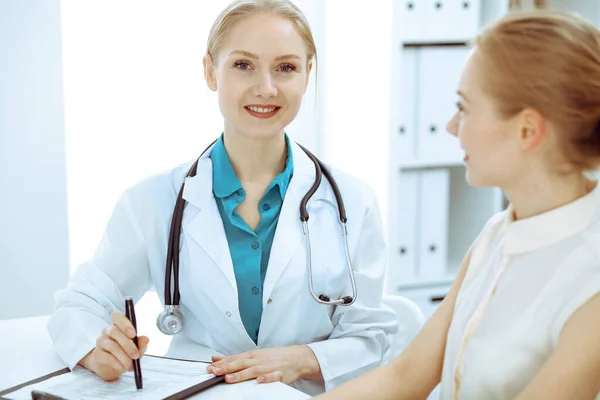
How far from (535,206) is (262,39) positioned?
727 mm

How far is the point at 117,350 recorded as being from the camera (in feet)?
3.90

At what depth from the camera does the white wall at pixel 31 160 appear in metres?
2.38

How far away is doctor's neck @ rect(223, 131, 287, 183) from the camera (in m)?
1.57

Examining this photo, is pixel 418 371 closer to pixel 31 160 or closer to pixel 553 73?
pixel 553 73

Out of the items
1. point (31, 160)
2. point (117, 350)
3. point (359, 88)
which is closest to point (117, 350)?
point (117, 350)

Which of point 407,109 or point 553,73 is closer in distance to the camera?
point 553,73

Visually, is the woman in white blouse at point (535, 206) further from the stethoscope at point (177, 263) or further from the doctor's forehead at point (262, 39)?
the doctor's forehead at point (262, 39)

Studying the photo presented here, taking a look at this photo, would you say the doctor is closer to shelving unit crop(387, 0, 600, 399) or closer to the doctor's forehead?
the doctor's forehead

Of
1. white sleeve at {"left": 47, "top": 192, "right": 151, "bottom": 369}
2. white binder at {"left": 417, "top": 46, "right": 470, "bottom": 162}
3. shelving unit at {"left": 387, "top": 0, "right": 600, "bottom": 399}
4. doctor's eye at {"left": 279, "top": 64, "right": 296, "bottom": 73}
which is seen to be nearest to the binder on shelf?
shelving unit at {"left": 387, "top": 0, "right": 600, "bottom": 399}

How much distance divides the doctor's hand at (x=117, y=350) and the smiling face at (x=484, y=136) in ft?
1.96

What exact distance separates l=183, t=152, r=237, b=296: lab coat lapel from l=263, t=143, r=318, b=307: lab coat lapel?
8 cm

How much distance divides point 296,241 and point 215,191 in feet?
0.67

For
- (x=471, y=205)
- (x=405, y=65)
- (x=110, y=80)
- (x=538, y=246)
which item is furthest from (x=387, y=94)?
(x=538, y=246)

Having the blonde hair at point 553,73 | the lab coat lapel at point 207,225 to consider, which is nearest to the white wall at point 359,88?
the lab coat lapel at point 207,225
